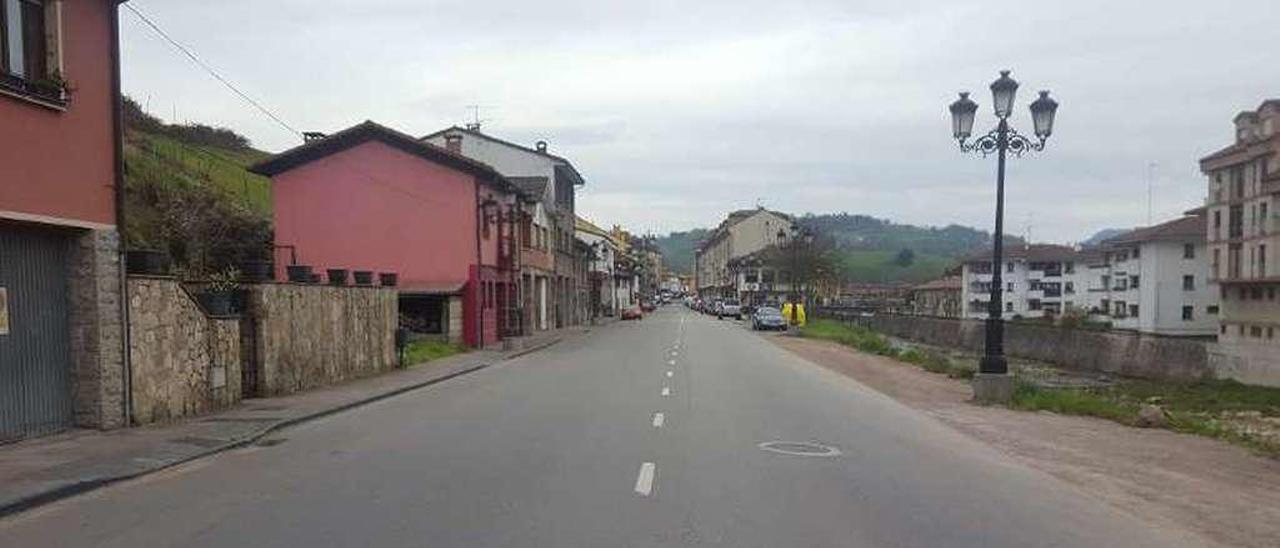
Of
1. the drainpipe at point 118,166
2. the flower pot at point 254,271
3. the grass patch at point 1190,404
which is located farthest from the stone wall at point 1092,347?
the drainpipe at point 118,166

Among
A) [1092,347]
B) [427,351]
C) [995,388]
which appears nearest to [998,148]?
[995,388]

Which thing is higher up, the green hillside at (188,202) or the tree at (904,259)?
the green hillside at (188,202)

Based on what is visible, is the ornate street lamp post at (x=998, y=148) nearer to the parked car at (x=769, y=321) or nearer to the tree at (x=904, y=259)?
the parked car at (x=769, y=321)

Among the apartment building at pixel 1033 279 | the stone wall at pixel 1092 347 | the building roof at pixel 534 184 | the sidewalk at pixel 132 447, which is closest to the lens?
the sidewalk at pixel 132 447

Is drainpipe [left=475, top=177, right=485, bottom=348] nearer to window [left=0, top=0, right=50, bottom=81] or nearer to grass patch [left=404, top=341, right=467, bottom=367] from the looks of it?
grass patch [left=404, top=341, right=467, bottom=367]

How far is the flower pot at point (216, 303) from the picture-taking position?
17.1 m

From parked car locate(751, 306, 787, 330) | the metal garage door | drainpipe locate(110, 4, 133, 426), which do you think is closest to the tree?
parked car locate(751, 306, 787, 330)

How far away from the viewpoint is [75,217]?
13625mm

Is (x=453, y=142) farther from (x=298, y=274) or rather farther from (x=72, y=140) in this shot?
(x=72, y=140)

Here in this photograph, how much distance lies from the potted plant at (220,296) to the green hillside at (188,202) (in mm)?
5922

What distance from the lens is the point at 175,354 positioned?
1546 centimetres

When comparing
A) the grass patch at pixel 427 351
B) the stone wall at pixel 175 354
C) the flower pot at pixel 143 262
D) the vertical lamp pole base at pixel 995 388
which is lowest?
the grass patch at pixel 427 351

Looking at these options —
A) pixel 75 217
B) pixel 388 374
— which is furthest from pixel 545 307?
pixel 75 217

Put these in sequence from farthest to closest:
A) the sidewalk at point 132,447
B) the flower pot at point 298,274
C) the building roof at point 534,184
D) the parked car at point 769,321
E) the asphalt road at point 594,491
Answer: the parked car at point 769,321, the building roof at point 534,184, the flower pot at point 298,274, the sidewalk at point 132,447, the asphalt road at point 594,491
